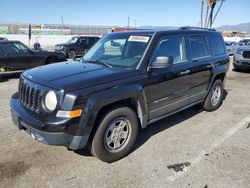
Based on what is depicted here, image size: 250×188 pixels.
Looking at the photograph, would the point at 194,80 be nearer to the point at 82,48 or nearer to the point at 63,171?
the point at 63,171

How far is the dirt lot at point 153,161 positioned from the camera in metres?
3.49

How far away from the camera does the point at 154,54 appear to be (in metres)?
4.32

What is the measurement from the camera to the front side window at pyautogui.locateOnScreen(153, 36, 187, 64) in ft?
14.6

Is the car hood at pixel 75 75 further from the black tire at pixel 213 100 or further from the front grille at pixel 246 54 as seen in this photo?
the front grille at pixel 246 54

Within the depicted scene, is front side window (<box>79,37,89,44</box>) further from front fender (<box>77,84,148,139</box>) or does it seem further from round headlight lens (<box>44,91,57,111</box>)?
round headlight lens (<box>44,91,57,111</box>)

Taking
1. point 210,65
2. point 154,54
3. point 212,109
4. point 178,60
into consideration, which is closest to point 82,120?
point 154,54

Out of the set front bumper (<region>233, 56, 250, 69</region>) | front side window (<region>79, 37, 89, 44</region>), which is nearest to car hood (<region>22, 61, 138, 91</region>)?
front bumper (<region>233, 56, 250, 69</region>)

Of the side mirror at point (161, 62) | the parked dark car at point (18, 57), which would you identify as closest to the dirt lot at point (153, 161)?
the side mirror at point (161, 62)

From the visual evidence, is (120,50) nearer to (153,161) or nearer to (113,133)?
(113,133)

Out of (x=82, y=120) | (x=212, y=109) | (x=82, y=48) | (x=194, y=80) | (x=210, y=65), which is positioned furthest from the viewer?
(x=82, y=48)

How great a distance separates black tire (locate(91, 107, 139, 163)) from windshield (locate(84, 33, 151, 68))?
2.62ft

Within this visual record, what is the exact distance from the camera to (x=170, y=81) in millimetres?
4578

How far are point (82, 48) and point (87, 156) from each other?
17054 mm

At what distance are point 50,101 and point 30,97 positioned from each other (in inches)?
18.6
